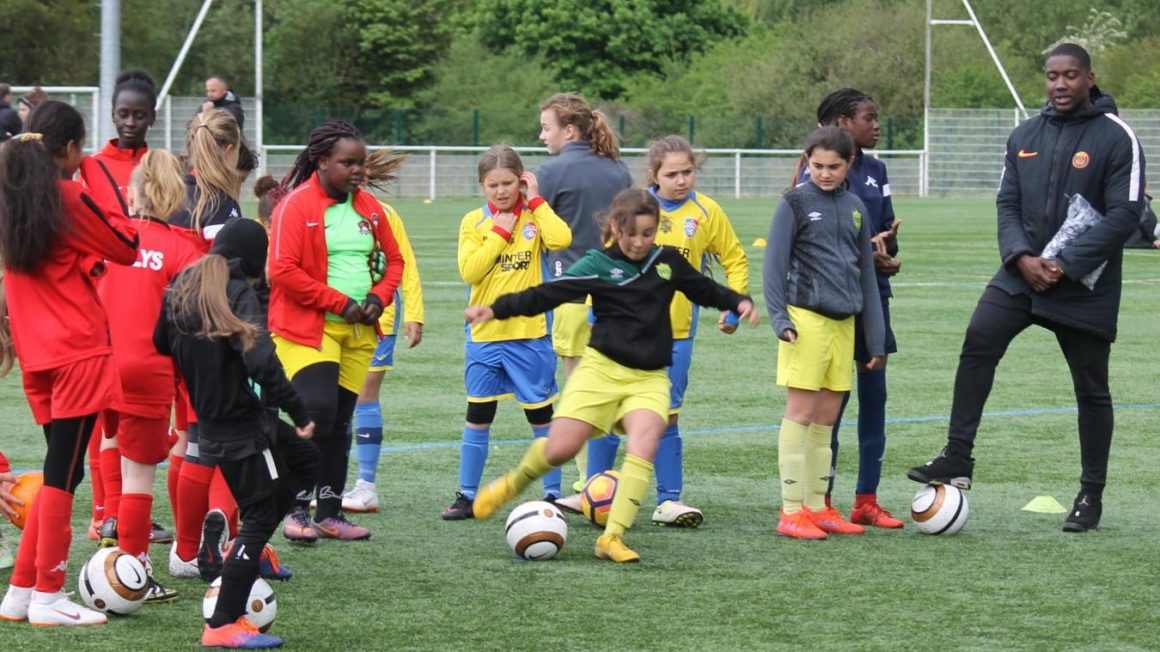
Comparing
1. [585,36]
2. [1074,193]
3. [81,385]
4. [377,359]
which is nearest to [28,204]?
[81,385]

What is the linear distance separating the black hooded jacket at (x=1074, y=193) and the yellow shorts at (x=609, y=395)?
1.74 metres

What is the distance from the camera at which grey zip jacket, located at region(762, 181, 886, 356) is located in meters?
7.16

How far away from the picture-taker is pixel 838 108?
25.0 feet

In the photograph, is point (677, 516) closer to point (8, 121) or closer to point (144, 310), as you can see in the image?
point (144, 310)

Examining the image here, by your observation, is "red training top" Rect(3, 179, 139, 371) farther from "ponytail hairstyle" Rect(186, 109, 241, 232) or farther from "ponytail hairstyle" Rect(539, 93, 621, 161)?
"ponytail hairstyle" Rect(539, 93, 621, 161)

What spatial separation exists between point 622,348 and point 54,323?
2.23 m

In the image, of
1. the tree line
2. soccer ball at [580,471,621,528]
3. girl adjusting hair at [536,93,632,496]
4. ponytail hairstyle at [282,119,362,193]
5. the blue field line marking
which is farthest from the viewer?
the tree line

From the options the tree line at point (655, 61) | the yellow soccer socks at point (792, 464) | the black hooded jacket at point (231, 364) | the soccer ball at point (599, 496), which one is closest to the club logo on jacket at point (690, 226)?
the yellow soccer socks at point (792, 464)

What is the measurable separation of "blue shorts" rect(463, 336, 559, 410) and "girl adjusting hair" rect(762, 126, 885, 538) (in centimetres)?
120

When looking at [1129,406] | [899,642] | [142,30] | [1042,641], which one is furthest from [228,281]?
[142,30]

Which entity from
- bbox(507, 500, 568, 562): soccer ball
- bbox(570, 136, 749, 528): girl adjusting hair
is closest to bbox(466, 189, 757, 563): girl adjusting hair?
bbox(507, 500, 568, 562): soccer ball

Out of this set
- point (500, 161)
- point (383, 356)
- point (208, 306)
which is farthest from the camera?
point (383, 356)

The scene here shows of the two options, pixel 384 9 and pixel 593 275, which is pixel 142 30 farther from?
pixel 593 275

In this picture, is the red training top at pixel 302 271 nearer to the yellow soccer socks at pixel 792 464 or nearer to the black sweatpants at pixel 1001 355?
the yellow soccer socks at pixel 792 464
